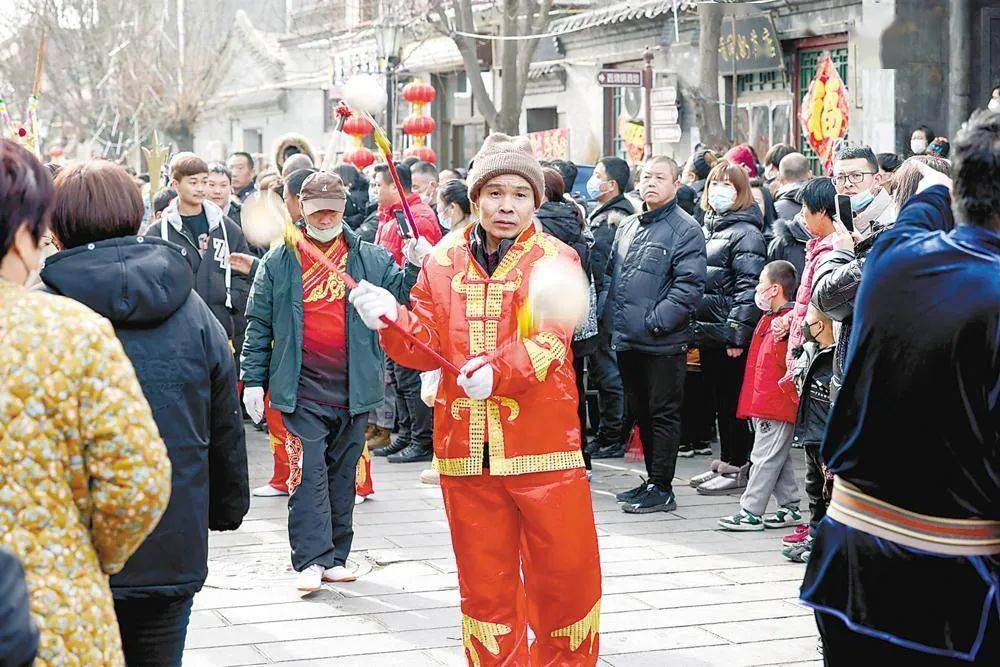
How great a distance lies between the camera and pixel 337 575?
251 inches

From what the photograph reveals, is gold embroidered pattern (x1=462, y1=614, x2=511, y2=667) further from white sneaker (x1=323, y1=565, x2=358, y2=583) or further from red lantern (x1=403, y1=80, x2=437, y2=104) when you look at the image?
red lantern (x1=403, y1=80, x2=437, y2=104)

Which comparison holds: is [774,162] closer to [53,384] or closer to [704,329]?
[704,329]

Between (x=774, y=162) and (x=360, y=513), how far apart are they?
18.9 feet

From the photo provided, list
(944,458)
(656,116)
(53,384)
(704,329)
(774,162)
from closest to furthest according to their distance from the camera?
(53,384)
(944,458)
(704,329)
(774,162)
(656,116)

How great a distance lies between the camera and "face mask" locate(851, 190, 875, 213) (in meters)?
6.11

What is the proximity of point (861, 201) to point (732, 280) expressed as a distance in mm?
2536

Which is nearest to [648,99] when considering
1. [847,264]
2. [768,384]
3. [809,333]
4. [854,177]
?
[768,384]

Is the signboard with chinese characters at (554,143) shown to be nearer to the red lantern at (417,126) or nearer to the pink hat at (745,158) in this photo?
the red lantern at (417,126)

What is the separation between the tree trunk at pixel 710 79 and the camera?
1761 centimetres

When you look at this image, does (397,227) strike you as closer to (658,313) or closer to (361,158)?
(658,313)

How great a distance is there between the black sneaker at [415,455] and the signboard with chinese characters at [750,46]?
36.0 ft

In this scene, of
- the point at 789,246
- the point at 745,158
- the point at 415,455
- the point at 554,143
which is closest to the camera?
the point at 789,246

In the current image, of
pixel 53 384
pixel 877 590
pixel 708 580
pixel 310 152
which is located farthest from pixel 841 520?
pixel 310 152

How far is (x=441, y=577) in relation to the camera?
255 inches
